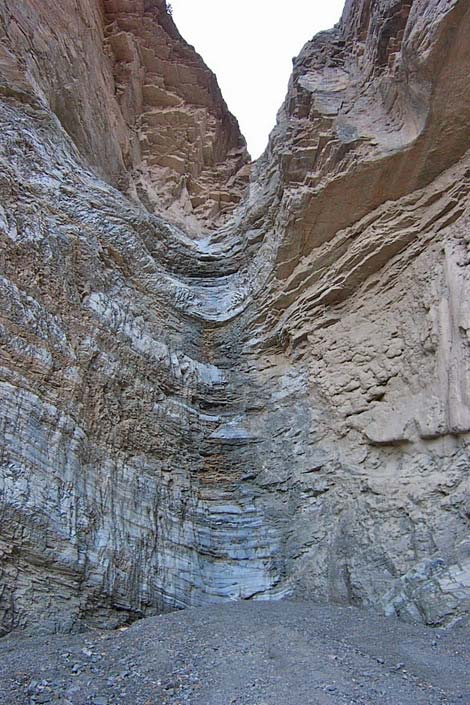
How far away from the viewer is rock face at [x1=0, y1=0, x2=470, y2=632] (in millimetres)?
5094

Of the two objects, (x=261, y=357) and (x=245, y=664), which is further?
(x=261, y=357)

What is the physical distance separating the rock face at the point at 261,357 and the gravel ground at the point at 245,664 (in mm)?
513

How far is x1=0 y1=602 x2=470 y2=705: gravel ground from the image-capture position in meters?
3.20

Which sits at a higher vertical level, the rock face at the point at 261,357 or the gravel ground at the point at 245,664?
the rock face at the point at 261,357

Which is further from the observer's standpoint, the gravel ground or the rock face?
the rock face

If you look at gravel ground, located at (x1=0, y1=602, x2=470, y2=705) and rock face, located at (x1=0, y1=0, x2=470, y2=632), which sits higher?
rock face, located at (x1=0, y1=0, x2=470, y2=632)

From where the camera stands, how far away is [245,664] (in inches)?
146

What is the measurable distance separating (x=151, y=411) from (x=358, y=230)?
4.22m

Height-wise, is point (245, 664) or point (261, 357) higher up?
point (261, 357)

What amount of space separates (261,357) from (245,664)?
5290mm

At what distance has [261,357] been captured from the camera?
8.47 m

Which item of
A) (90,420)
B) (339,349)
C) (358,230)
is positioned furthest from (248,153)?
(90,420)

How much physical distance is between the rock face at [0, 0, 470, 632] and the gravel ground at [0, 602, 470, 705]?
513 millimetres

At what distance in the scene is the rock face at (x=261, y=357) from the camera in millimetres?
5094
